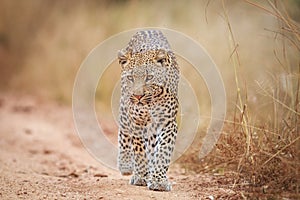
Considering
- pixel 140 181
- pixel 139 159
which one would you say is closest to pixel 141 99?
pixel 139 159

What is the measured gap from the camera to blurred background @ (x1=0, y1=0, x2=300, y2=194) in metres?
6.37

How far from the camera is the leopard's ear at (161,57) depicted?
6.70m

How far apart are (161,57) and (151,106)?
0.49m

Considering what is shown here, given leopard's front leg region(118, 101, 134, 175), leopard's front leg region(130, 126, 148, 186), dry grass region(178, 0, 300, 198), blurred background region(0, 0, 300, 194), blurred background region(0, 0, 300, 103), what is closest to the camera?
dry grass region(178, 0, 300, 198)

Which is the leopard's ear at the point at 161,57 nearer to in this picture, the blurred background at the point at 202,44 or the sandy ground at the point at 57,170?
the blurred background at the point at 202,44

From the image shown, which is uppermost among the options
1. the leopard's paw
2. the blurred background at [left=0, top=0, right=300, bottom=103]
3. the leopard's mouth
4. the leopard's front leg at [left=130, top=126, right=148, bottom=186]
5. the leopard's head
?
the blurred background at [left=0, top=0, right=300, bottom=103]

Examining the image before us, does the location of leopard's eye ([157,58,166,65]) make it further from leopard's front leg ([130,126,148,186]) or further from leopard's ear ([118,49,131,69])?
leopard's front leg ([130,126,148,186])

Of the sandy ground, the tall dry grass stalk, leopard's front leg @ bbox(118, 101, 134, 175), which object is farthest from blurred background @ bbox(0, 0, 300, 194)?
leopard's front leg @ bbox(118, 101, 134, 175)

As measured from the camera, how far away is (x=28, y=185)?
6.78 m

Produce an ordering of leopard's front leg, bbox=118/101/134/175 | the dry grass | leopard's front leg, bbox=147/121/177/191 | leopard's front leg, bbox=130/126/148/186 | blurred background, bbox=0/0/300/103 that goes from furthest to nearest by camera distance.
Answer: blurred background, bbox=0/0/300/103
leopard's front leg, bbox=118/101/134/175
leopard's front leg, bbox=130/126/148/186
leopard's front leg, bbox=147/121/177/191
the dry grass

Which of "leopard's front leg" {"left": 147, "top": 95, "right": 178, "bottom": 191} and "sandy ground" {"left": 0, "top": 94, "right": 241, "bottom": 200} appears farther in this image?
"leopard's front leg" {"left": 147, "top": 95, "right": 178, "bottom": 191}

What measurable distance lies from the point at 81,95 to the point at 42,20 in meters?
3.67

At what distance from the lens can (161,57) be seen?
22.0ft

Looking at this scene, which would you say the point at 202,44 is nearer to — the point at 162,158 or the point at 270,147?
the point at 162,158
